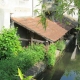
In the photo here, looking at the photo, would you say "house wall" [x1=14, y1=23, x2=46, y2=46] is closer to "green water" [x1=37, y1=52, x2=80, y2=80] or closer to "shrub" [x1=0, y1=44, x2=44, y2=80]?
"shrub" [x1=0, y1=44, x2=44, y2=80]

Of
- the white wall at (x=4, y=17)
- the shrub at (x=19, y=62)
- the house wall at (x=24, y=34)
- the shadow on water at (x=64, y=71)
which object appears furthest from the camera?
Result: the house wall at (x=24, y=34)

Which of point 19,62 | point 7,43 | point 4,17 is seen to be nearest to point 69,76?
point 7,43

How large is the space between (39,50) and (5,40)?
239cm

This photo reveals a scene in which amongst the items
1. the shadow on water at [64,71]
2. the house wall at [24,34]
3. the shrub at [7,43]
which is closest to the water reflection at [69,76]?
the shadow on water at [64,71]

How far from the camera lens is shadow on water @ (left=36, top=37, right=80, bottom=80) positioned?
566 inches

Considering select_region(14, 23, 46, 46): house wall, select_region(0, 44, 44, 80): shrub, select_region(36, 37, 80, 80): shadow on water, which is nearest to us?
select_region(0, 44, 44, 80): shrub

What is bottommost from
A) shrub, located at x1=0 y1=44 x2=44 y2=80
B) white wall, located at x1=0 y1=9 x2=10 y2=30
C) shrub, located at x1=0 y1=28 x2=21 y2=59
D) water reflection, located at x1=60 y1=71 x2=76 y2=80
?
water reflection, located at x1=60 y1=71 x2=76 y2=80

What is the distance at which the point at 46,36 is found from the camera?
15633mm

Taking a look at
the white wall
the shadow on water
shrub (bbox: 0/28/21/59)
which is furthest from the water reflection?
the white wall

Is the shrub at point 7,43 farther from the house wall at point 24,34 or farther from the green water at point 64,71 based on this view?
the house wall at point 24,34

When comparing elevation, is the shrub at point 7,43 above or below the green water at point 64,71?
above

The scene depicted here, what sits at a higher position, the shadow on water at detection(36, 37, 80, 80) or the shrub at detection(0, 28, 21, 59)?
the shrub at detection(0, 28, 21, 59)

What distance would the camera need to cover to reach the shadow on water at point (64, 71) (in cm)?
1437

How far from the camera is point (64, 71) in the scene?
16.1 metres
